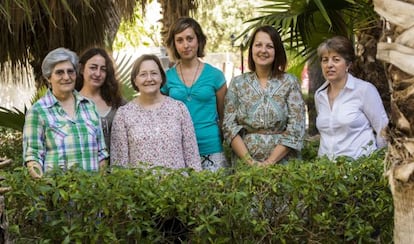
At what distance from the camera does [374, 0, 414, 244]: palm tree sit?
11.2ft

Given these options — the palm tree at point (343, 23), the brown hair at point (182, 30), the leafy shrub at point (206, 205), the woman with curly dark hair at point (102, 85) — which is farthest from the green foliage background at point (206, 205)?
the palm tree at point (343, 23)

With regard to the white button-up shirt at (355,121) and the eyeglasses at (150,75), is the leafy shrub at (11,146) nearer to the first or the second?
the eyeglasses at (150,75)

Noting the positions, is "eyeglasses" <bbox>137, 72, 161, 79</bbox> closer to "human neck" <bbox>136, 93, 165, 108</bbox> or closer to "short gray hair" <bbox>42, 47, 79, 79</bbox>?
"human neck" <bbox>136, 93, 165, 108</bbox>

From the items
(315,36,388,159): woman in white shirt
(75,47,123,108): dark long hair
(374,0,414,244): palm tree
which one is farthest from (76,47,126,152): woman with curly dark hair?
(374,0,414,244): palm tree

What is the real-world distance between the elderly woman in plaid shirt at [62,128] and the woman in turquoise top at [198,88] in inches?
32.0

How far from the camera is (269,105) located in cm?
→ 539

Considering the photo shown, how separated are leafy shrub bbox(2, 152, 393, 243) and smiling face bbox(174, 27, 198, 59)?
4.06ft

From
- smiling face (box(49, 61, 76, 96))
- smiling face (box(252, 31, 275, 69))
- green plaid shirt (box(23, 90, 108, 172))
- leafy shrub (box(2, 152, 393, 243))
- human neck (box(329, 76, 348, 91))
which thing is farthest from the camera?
smiling face (box(252, 31, 275, 69))

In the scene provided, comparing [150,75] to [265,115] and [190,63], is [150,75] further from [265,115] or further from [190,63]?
[265,115]

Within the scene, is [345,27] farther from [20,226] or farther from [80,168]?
[20,226]

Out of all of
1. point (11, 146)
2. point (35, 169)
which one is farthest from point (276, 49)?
point (11, 146)

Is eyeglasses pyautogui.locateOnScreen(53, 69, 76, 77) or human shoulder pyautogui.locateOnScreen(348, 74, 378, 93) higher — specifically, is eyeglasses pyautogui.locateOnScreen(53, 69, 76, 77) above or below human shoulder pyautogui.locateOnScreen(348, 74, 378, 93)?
above

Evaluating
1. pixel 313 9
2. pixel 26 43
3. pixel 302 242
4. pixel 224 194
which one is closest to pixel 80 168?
pixel 224 194

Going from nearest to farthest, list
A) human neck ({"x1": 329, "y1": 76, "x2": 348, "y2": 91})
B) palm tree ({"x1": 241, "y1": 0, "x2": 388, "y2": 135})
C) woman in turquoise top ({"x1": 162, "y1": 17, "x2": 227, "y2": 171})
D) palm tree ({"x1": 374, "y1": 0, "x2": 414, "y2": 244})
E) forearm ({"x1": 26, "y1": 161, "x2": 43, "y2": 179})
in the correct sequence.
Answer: palm tree ({"x1": 374, "y1": 0, "x2": 414, "y2": 244}), forearm ({"x1": 26, "y1": 161, "x2": 43, "y2": 179}), human neck ({"x1": 329, "y1": 76, "x2": 348, "y2": 91}), woman in turquoise top ({"x1": 162, "y1": 17, "x2": 227, "y2": 171}), palm tree ({"x1": 241, "y1": 0, "x2": 388, "y2": 135})
